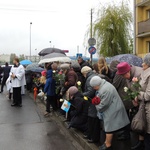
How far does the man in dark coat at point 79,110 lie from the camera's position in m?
6.31

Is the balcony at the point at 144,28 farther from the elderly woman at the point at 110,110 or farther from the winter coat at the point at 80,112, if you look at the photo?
the elderly woman at the point at 110,110

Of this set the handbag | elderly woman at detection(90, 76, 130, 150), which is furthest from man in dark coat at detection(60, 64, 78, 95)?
the handbag

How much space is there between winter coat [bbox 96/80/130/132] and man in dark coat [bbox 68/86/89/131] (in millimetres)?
1541

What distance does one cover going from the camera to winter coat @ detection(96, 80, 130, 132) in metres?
4.73

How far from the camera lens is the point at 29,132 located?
715 cm

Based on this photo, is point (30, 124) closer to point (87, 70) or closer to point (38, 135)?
point (38, 135)

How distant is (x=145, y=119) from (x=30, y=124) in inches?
184

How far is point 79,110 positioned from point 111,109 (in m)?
1.69

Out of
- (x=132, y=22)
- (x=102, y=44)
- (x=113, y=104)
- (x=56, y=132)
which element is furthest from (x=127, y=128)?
(x=132, y=22)

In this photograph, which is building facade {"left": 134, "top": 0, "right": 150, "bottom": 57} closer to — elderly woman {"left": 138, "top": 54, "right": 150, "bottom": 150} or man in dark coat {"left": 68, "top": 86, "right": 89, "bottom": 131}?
man in dark coat {"left": 68, "top": 86, "right": 89, "bottom": 131}

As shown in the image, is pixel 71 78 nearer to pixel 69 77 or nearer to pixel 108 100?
pixel 69 77

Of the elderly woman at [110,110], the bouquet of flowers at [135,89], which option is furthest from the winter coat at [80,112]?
the bouquet of flowers at [135,89]

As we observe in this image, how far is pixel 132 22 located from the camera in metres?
30.9

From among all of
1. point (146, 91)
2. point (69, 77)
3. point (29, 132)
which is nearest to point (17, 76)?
point (69, 77)
